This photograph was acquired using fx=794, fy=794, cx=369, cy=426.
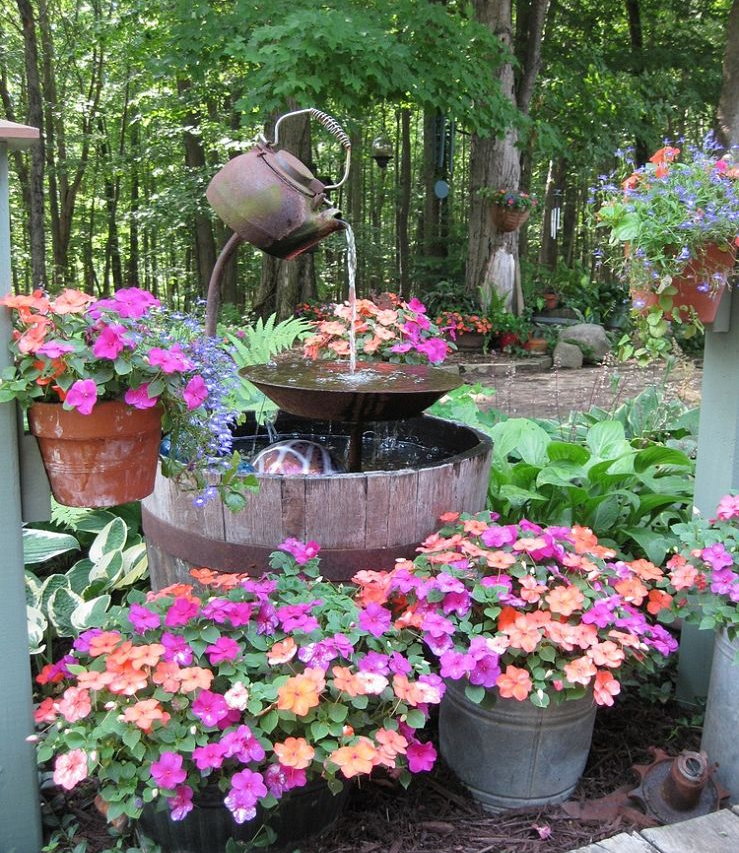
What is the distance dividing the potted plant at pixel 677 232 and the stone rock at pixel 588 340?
748 centimetres

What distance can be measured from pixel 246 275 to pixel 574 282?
6.85 metres

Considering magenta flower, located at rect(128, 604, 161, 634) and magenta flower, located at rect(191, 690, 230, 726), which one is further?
magenta flower, located at rect(128, 604, 161, 634)

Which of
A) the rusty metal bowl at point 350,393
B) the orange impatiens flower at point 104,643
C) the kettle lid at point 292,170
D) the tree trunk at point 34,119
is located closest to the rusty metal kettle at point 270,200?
the kettle lid at point 292,170

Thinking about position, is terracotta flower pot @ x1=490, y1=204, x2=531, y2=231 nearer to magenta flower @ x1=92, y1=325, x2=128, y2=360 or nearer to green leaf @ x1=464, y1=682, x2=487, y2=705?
green leaf @ x1=464, y1=682, x2=487, y2=705

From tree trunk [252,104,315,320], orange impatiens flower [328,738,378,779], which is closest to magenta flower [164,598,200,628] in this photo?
orange impatiens flower [328,738,378,779]

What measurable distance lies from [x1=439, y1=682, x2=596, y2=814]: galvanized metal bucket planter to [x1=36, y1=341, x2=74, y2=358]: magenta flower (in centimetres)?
119

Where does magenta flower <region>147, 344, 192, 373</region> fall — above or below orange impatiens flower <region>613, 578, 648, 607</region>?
above

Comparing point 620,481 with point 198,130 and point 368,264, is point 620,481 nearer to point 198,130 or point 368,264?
point 198,130

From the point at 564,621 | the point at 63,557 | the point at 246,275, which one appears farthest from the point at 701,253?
the point at 246,275

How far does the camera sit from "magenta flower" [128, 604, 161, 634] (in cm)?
166

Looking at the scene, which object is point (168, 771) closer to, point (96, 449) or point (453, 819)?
point (96, 449)

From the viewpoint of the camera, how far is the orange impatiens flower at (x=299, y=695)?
1455mm

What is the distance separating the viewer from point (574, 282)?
1208cm

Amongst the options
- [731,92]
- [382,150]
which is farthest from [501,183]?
[731,92]
